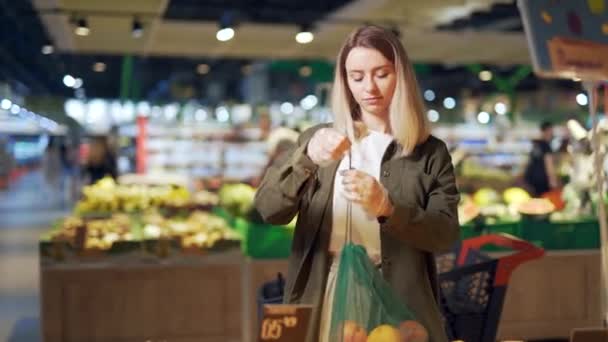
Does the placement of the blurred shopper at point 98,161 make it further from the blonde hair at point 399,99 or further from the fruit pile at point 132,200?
the blonde hair at point 399,99

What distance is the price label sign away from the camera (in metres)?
1.67

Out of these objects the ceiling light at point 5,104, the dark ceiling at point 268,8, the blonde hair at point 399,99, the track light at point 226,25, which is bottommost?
the blonde hair at point 399,99

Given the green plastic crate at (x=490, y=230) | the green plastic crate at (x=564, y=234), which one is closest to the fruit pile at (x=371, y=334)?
the green plastic crate at (x=490, y=230)

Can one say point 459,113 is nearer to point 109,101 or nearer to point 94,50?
point 94,50

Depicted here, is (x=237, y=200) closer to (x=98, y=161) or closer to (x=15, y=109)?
(x=98, y=161)

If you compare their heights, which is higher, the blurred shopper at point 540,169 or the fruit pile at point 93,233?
the blurred shopper at point 540,169

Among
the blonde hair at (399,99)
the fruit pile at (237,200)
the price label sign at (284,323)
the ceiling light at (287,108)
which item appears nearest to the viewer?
the price label sign at (284,323)

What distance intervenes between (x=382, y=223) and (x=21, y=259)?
8.97m

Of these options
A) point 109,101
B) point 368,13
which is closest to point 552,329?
point 368,13

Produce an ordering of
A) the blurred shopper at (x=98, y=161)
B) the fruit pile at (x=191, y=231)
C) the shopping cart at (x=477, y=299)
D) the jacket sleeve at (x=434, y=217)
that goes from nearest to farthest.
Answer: the jacket sleeve at (x=434, y=217) → the shopping cart at (x=477, y=299) → the fruit pile at (x=191, y=231) → the blurred shopper at (x=98, y=161)

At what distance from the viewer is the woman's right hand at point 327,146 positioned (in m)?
1.76

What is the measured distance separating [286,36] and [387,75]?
9998 millimetres

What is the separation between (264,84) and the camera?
26.7 m

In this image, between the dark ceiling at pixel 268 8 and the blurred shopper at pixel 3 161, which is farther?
the blurred shopper at pixel 3 161
